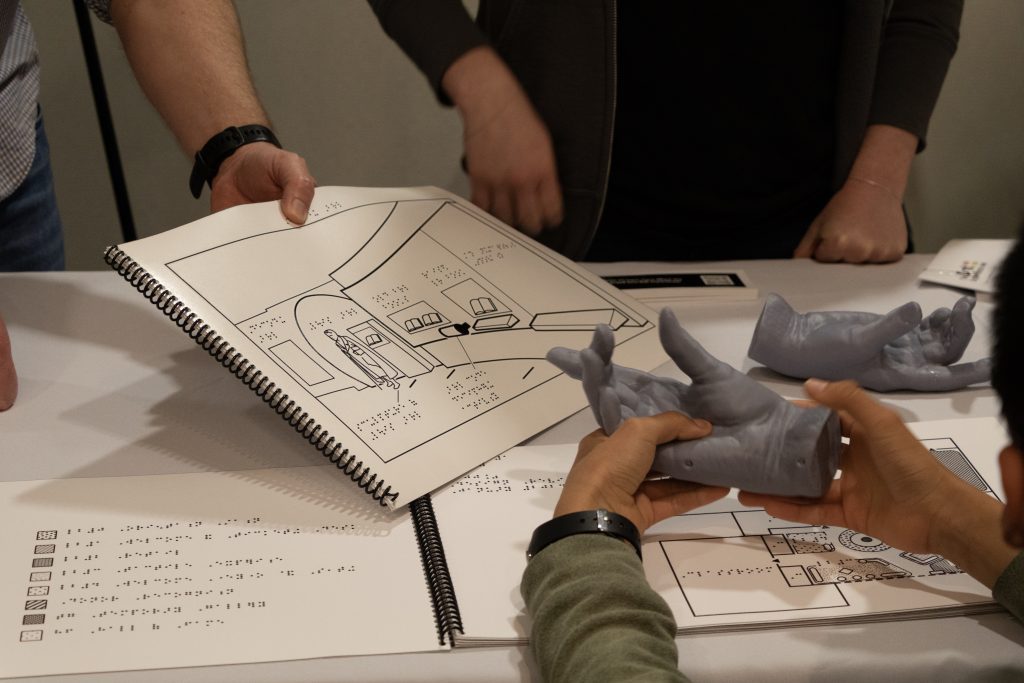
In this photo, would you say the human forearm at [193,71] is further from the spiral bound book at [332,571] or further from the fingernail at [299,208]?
the spiral bound book at [332,571]

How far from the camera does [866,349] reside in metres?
0.84

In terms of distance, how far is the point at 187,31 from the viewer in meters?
1.07

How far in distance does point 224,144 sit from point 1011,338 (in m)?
0.80

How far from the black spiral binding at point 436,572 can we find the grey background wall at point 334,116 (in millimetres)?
1549

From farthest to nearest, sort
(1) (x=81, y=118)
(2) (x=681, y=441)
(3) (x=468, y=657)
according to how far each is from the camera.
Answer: (1) (x=81, y=118) → (2) (x=681, y=441) → (3) (x=468, y=657)

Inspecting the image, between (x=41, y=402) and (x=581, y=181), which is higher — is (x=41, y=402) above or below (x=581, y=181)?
below

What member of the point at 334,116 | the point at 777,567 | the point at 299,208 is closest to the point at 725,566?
the point at 777,567

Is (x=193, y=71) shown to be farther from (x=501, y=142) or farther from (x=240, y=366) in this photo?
(x=240, y=366)

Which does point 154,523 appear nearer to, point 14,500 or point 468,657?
point 14,500

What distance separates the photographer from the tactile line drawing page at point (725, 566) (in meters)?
0.60

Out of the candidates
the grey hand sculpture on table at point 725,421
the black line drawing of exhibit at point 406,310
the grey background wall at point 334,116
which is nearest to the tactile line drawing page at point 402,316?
the black line drawing of exhibit at point 406,310

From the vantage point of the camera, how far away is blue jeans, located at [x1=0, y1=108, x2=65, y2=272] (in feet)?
3.59

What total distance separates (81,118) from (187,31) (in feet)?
4.14

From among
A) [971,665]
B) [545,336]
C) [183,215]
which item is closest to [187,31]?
[545,336]
